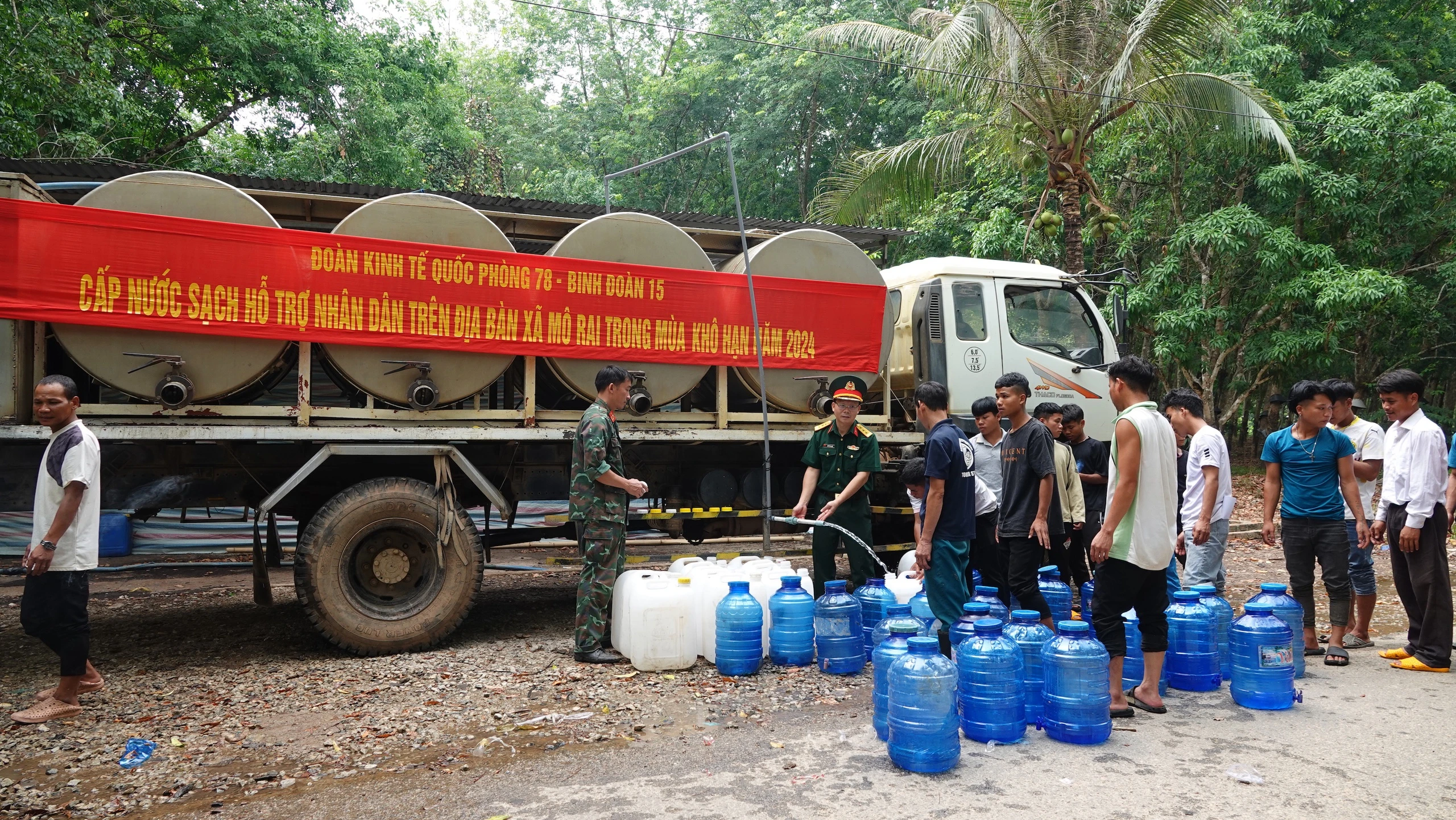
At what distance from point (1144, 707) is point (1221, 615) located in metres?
0.88

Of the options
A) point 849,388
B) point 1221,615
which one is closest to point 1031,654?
point 1221,615

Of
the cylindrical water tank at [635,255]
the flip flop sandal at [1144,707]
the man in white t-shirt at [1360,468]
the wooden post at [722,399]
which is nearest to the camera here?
the flip flop sandal at [1144,707]

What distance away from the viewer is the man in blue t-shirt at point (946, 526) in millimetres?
5023

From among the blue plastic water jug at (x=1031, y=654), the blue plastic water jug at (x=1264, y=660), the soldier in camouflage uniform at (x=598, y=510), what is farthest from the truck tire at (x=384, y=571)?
the blue plastic water jug at (x=1264, y=660)

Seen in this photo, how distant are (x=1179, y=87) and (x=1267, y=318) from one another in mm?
6147

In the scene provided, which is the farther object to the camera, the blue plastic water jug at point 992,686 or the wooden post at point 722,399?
the wooden post at point 722,399

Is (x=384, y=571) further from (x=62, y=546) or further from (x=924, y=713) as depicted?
(x=924, y=713)

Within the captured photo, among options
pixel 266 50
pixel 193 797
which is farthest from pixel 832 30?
pixel 193 797

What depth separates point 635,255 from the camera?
648cm

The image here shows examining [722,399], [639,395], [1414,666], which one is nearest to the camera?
[1414,666]

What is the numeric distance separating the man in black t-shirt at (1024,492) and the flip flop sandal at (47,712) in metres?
5.21

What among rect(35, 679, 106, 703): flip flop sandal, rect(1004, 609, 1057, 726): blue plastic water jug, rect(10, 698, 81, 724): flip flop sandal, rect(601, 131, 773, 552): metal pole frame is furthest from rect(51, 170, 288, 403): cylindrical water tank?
rect(1004, 609, 1057, 726): blue plastic water jug

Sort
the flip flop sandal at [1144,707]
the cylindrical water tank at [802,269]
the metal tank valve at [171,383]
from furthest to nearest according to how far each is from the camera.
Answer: the cylindrical water tank at [802,269] → the metal tank valve at [171,383] → the flip flop sandal at [1144,707]

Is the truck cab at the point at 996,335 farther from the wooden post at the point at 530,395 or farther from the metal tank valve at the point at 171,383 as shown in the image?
the metal tank valve at the point at 171,383
